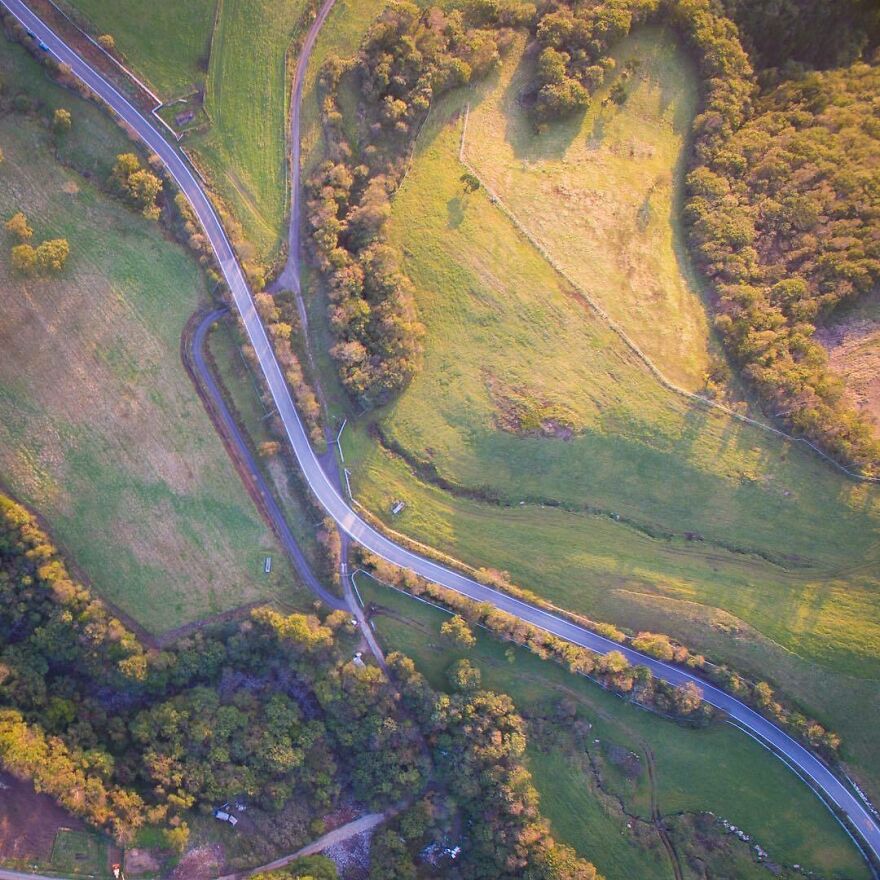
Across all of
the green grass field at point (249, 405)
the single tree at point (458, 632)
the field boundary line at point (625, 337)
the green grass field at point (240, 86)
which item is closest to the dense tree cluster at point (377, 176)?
the green grass field at point (240, 86)

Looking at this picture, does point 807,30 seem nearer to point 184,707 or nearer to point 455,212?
point 455,212

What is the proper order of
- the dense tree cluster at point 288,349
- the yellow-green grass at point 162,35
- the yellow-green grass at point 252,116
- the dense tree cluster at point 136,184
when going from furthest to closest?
the yellow-green grass at point 252,116, the dense tree cluster at point 288,349, the yellow-green grass at point 162,35, the dense tree cluster at point 136,184

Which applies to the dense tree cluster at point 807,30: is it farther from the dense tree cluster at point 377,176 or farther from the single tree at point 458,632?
the single tree at point 458,632

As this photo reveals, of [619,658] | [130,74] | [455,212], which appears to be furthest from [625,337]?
[130,74]

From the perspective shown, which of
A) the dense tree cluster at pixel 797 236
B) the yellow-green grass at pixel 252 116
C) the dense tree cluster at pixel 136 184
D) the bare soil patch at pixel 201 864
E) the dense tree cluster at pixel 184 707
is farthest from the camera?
the yellow-green grass at pixel 252 116

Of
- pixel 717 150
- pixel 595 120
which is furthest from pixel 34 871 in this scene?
pixel 717 150

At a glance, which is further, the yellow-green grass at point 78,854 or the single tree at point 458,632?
the single tree at point 458,632
